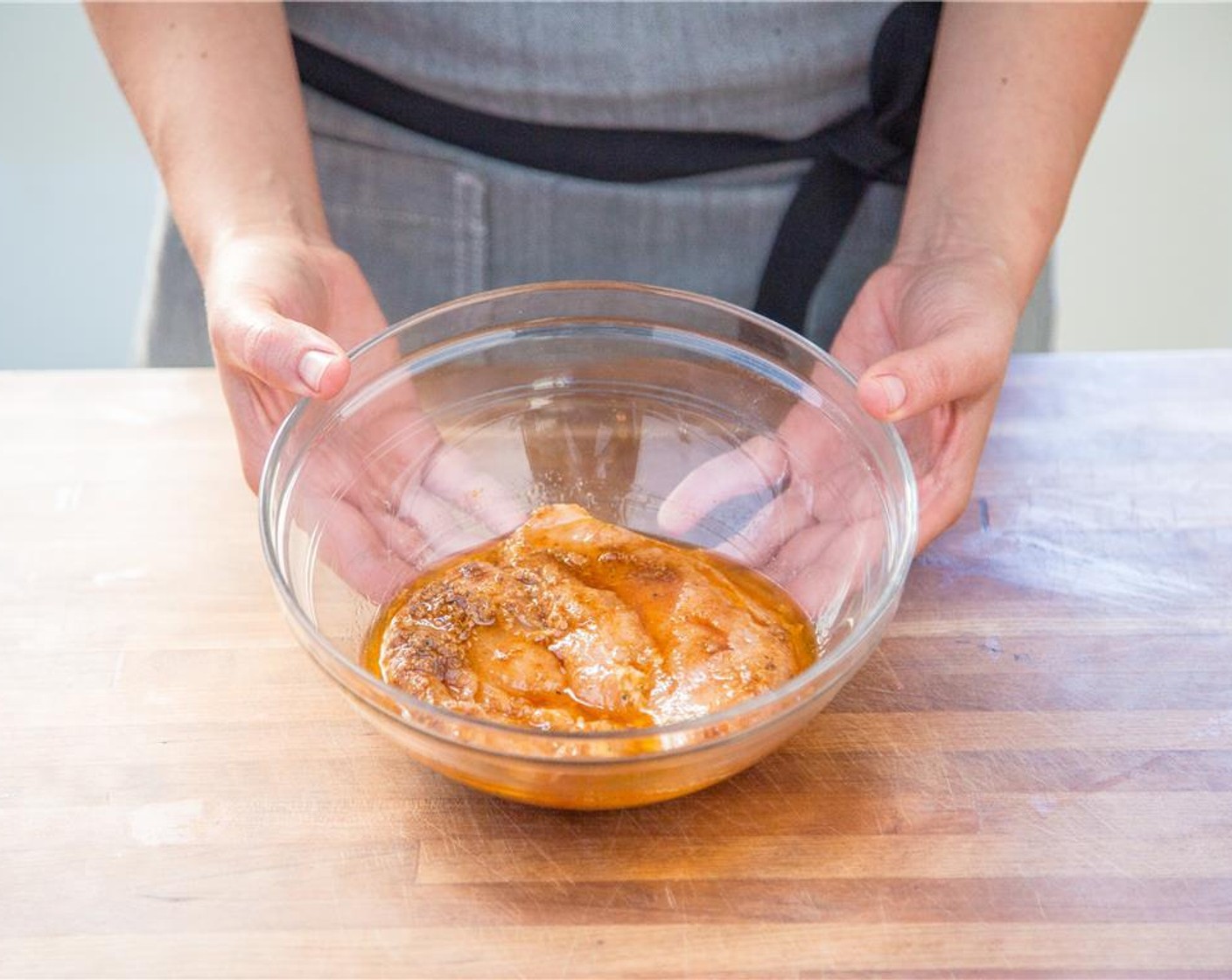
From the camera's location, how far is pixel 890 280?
1.18 meters

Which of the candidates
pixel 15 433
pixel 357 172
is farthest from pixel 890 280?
pixel 15 433

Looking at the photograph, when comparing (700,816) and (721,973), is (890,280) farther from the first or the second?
(721,973)

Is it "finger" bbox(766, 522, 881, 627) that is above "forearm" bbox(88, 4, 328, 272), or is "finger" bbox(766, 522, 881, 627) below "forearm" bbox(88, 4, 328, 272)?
below

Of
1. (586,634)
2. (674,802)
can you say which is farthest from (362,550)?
(674,802)

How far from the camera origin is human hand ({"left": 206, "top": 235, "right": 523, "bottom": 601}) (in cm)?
98

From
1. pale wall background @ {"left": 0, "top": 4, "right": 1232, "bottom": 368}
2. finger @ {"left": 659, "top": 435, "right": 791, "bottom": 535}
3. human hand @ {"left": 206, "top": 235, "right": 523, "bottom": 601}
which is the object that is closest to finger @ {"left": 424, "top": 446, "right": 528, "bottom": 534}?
human hand @ {"left": 206, "top": 235, "right": 523, "bottom": 601}

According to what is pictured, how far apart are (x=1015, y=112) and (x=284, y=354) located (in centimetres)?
75

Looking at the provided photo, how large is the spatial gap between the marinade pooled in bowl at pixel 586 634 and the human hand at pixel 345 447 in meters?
0.05

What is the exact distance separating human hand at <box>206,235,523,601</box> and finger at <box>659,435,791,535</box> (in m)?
0.13

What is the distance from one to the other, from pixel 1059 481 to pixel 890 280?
0.24 metres

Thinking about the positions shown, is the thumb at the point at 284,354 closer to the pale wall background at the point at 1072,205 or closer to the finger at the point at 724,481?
the finger at the point at 724,481

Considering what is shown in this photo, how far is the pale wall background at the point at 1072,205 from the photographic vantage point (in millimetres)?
2719

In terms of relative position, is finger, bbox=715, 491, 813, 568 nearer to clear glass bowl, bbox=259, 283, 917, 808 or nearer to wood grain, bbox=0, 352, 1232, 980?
clear glass bowl, bbox=259, 283, 917, 808

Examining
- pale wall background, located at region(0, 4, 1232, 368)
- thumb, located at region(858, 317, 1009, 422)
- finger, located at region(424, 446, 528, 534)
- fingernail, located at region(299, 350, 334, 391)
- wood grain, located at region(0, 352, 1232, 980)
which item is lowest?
pale wall background, located at region(0, 4, 1232, 368)
